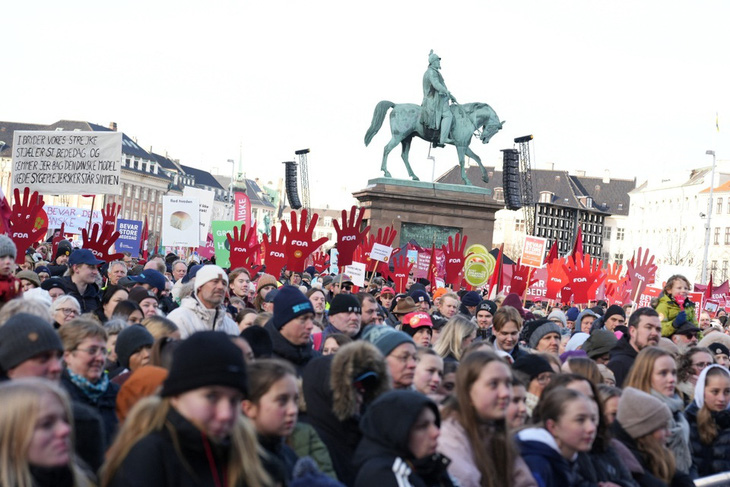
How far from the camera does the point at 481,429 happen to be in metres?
5.27

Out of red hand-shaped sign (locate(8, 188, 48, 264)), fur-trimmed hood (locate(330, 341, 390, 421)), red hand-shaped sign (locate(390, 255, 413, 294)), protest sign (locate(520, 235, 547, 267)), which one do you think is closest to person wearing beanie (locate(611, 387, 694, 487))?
fur-trimmed hood (locate(330, 341, 390, 421))

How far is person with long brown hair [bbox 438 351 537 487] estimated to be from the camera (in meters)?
5.09

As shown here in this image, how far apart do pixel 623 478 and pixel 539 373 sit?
1195 mm

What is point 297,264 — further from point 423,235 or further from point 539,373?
point 423,235

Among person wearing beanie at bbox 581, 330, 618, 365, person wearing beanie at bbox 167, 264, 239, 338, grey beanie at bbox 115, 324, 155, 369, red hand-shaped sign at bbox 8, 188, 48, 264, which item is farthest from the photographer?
red hand-shaped sign at bbox 8, 188, 48, 264

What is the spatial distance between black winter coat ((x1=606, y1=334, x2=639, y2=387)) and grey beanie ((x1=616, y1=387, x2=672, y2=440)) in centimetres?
268

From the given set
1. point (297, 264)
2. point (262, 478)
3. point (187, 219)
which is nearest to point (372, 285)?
point (297, 264)

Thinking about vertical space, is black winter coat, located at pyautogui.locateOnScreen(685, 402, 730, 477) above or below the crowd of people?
below

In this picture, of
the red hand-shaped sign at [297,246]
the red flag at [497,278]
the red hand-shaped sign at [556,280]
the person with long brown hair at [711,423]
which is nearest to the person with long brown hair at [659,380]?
the person with long brown hair at [711,423]

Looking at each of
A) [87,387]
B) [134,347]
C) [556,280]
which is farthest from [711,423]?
[556,280]

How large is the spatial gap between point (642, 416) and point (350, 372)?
1.88m

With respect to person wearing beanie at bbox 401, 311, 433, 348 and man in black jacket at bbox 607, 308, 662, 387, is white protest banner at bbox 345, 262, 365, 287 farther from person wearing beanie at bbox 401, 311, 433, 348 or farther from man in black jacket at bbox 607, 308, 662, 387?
man in black jacket at bbox 607, 308, 662, 387

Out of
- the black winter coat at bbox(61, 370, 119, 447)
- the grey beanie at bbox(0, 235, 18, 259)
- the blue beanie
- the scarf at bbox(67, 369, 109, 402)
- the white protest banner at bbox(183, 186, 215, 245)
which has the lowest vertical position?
the black winter coat at bbox(61, 370, 119, 447)

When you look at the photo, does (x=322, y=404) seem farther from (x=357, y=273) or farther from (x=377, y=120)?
(x=377, y=120)
